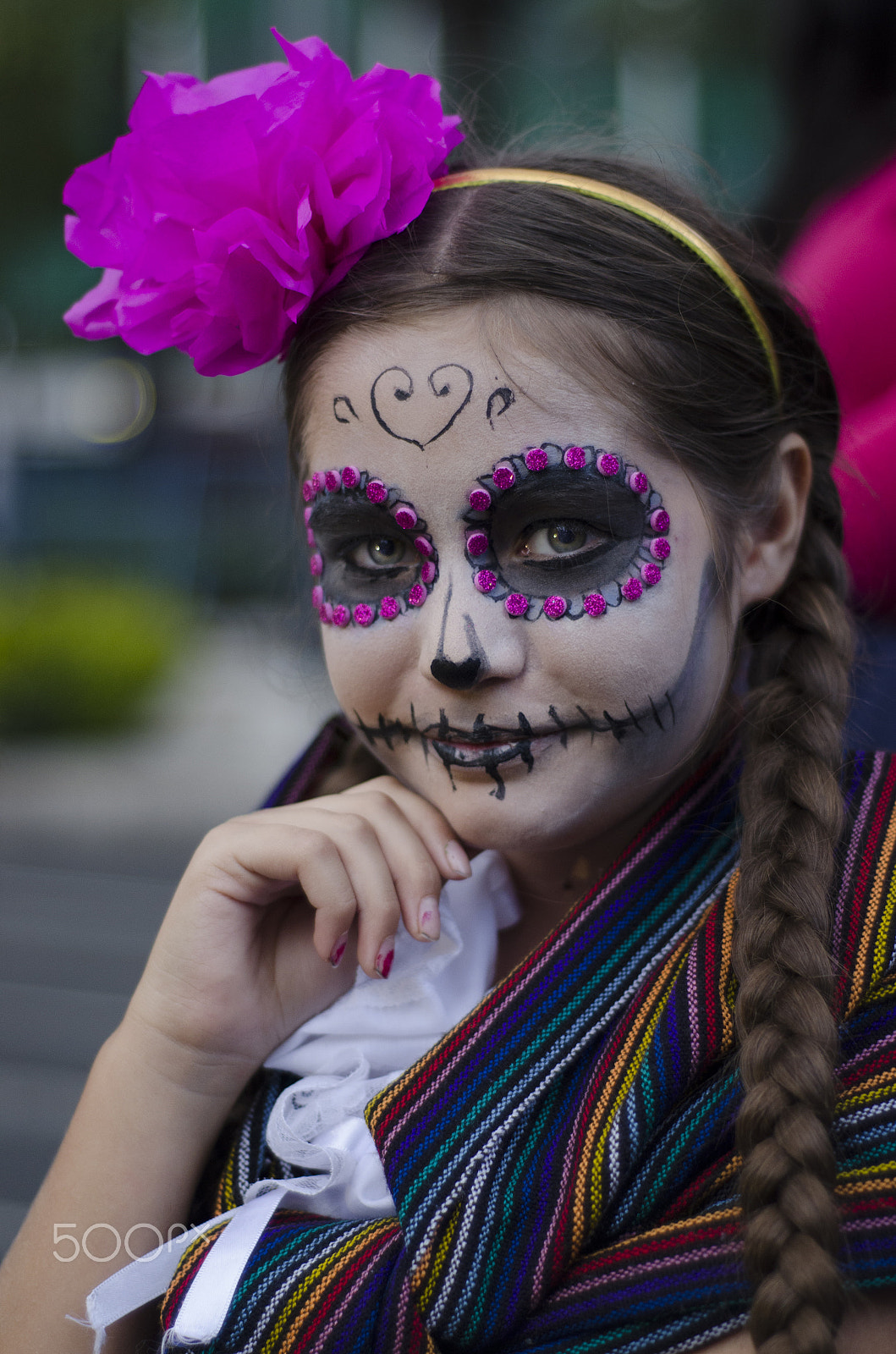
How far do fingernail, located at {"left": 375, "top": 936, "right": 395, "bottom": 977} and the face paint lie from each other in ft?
0.63

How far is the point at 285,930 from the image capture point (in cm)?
152

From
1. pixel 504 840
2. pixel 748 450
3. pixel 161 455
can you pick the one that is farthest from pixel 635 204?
pixel 161 455

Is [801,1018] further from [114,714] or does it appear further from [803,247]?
[114,714]

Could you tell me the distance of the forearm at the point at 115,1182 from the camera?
1.37 m

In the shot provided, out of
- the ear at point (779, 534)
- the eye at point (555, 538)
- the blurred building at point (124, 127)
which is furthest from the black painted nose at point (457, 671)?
the blurred building at point (124, 127)

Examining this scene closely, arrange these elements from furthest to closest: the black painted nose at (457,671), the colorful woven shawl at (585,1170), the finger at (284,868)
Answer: the finger at (284,868) → the black painted nose at (457,671) → the colorful woven shawl at (585,1170)

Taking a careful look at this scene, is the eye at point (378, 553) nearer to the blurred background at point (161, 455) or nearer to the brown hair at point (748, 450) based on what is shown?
the brown hair at point (748, 450)

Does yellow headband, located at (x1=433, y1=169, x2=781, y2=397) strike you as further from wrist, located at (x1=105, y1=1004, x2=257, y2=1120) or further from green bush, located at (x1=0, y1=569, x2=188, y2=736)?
green bush, located at (x1=0, y1=569, x2=188, y2=736)

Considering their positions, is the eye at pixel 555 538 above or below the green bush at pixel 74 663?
above

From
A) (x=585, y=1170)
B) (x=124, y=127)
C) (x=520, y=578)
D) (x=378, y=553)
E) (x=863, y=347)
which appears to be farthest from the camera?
(x=124, y=127)

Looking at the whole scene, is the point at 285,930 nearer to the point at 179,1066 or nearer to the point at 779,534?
the point at 179,1066

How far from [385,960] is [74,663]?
5853mm

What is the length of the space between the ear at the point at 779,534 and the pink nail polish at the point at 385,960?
22.8 inches

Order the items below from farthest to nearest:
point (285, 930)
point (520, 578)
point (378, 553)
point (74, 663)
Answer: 1. point (74, 663)
2. point (285, 930)
3. point (378, 553)
4. point (520, 578)
